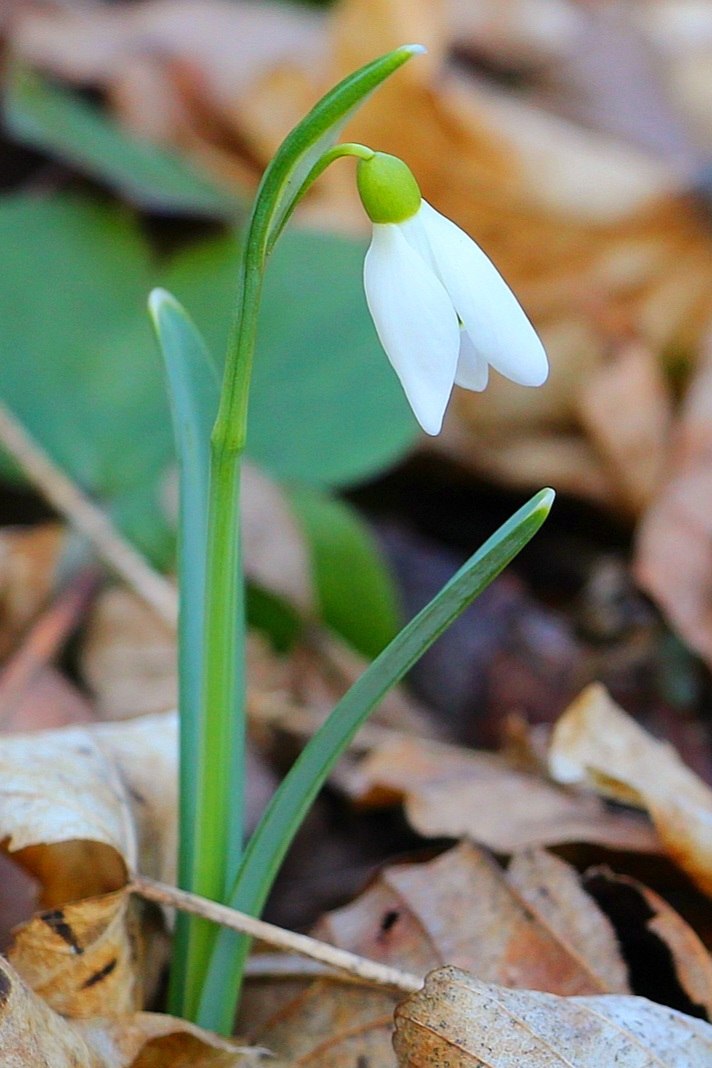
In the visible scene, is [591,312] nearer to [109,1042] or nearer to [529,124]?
[529,124]

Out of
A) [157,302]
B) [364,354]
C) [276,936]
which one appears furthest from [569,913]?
[364,354]

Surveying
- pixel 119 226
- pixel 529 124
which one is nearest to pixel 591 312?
pixel 529 124

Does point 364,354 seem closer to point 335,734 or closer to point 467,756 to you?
point 467,756

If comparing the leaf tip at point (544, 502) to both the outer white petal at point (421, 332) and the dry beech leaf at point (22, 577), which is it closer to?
the outer white petal at point (421, 332)

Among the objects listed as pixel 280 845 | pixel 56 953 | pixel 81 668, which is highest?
pixel 280 845

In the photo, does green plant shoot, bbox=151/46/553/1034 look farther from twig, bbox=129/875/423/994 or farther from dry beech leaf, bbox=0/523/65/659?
dry beech leaf, bbox=0/523/65/659

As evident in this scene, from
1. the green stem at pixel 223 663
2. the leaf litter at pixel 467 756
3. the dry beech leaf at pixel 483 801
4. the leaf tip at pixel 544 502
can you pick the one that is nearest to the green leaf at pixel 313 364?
the leaf litter at pixel 467 756

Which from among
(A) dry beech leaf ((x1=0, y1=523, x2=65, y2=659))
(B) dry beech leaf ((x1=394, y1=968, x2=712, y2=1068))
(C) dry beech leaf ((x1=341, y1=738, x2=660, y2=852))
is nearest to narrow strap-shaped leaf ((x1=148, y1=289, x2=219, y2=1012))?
(B) dry beech leaf ((x1=394, y1=968, x2=712, y2=1068))
